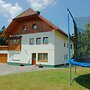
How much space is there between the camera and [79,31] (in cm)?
1065

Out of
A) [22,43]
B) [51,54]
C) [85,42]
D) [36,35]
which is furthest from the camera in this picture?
[22,43]

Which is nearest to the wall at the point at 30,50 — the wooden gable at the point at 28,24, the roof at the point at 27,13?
the wooden gable at the point at 28,24

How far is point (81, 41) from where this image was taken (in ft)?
33.7

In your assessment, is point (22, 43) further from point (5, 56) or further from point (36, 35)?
point (5, 56)

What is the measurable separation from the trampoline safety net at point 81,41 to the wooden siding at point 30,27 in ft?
50.7

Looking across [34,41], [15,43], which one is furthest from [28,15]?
[15,43]

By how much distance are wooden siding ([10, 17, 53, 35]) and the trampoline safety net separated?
15449 mm

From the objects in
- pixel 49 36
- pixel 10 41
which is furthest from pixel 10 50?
pixel 49 36

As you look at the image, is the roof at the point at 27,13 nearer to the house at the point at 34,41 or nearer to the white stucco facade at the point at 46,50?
the house at the point at 34,41

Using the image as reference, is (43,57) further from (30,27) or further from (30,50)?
(30,27)

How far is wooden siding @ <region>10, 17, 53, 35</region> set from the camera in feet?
88.5

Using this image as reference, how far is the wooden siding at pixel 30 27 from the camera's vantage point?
27.0 metres

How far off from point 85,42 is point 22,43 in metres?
20.6

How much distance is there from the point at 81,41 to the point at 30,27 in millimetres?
19292
